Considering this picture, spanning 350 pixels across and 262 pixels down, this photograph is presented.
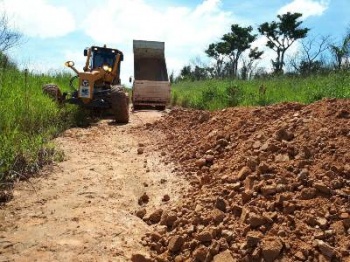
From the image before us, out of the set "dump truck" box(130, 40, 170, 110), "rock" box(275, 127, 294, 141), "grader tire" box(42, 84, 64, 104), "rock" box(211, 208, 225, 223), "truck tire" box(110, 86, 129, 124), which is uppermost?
"dump truck" box(130, 40, 170, 110)

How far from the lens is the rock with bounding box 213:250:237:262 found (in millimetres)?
2852

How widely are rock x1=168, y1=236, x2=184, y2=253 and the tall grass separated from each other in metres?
1.76

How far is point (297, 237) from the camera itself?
2.88 metres

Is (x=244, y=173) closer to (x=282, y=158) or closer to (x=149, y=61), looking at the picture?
(x=282, y=158)

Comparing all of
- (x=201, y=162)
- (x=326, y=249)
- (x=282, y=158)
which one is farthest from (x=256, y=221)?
(x=201, y=162)

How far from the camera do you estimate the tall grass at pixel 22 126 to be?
4121 mm

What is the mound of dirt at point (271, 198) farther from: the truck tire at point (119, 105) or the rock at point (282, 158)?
the truck tire at point (119, 105)

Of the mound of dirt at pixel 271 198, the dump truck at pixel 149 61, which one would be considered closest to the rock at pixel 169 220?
the mound of dirt at pixel 271 198

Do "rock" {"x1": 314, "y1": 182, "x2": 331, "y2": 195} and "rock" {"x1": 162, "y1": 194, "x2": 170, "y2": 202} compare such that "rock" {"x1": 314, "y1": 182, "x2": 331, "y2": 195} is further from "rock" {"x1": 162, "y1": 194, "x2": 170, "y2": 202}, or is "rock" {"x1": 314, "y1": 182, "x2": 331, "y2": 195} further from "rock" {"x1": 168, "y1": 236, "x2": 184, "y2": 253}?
"rock" {"x1": 162, "y1": 194, "x2": 170, "y2": 202}

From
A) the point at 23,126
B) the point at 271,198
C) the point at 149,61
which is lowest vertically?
the point at 271,198

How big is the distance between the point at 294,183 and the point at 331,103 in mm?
1648

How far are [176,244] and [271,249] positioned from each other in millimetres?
714

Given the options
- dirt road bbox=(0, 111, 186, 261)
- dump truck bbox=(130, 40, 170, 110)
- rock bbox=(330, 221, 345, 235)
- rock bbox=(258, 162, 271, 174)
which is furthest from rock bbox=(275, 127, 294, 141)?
dump truck bbox=(130, 40, 170, 110)

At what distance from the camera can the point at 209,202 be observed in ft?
11.5
